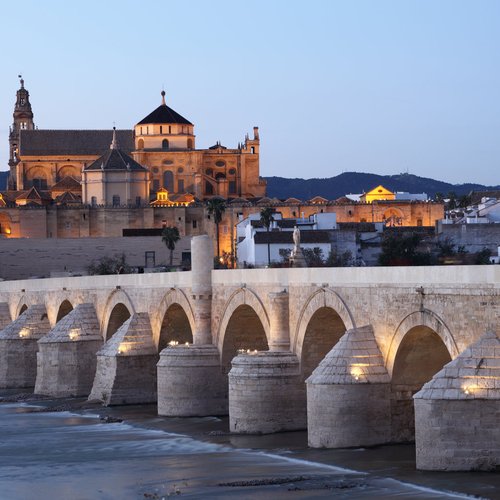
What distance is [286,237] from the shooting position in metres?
76.6

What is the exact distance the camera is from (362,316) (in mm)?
27594

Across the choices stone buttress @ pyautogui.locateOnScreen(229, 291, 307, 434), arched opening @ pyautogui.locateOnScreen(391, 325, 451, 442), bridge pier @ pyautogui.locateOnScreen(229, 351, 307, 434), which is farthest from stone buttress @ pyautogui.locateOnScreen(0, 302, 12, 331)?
arched opening @ pyautogui.locateOnScreen(391, 325, 451, 442)

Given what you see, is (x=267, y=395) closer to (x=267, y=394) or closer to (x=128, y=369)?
(x=267, y=394)

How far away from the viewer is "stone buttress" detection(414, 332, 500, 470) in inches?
860

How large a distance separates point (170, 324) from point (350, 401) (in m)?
14.5

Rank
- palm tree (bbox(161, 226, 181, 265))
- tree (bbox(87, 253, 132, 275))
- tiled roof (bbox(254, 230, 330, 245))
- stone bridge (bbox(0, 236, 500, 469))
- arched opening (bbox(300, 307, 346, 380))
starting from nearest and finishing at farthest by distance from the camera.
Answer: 1. stone bridge (bbox(0, 236, 500, 469))
2. arched opening (bbox(300, 307, 346, 380))
3. tiled roof (bbox(254, 230, 330, 245))
4. tree (bbox(87, 253, 132, 275))
5. palm tree (bbox(161, 226, 181, 265))

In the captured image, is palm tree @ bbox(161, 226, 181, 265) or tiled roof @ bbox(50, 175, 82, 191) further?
tiled roof @ bbox(50, 175, 82, 191)

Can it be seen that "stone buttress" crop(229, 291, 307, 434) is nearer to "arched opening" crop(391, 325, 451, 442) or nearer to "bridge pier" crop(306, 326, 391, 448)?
"bridge pier" crop(306, 326, 391, 448)

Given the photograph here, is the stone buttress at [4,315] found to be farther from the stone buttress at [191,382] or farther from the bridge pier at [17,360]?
the stone buttress at [191,382]

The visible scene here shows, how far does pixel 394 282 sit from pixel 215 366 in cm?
955

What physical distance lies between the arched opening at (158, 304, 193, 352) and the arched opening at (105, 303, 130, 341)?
483cm

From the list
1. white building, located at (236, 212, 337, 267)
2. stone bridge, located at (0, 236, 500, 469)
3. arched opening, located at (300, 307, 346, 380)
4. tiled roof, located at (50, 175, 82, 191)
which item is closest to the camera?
stone bridge, located at (0, 236, 500, 469)

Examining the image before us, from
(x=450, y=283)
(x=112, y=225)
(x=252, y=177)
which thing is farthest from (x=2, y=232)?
(x=450, y=283)

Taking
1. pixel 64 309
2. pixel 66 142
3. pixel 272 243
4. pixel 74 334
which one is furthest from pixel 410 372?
pixel 66 142
